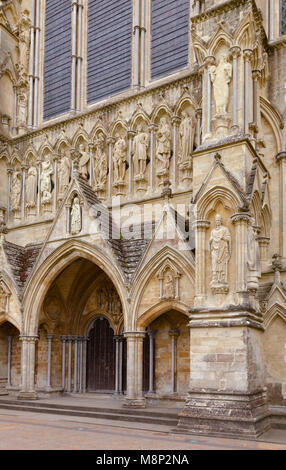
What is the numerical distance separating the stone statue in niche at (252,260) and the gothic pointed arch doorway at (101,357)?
22.3 ft

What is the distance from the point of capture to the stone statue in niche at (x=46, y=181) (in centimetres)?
2033

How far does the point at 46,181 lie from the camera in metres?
20.5

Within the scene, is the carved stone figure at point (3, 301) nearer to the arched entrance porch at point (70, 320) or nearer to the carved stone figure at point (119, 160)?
A: the arched entrance porch at point (70, 320)

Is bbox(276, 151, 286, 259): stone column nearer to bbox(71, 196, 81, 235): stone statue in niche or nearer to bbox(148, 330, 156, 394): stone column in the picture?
bbox(148, 330, 156, 394): stone column

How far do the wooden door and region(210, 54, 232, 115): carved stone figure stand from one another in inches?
324

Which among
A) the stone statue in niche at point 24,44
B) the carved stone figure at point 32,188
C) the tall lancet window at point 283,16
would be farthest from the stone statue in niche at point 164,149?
the stone statue in niche at point 24,44

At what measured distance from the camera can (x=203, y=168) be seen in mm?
13625

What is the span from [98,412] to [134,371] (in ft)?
4.84

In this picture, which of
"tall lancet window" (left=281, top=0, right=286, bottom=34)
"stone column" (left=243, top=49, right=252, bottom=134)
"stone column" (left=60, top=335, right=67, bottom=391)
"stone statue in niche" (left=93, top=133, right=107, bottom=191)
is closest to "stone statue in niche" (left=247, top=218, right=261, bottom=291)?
"stone column" (left=243, top=49, right=252, bottom=134)

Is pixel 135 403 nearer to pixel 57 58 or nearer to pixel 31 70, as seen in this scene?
pixel 57 58

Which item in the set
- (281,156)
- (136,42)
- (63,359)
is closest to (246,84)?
(281,156)

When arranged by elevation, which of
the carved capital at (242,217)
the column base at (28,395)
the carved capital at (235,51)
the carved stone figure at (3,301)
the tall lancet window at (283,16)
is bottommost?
the column base at (28,395)

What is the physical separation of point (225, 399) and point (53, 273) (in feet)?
23.2
